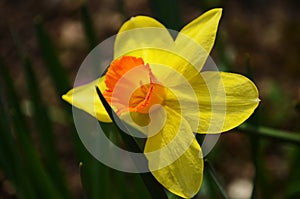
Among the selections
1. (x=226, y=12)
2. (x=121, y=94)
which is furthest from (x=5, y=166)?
(x=226, y=12)

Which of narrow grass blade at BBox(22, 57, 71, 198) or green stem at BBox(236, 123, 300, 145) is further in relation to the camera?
narrow grass blade at BBox(22, 57, 71, 198)

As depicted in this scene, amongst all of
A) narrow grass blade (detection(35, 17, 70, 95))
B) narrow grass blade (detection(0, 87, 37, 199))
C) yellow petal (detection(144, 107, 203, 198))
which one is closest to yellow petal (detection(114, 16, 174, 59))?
yellow petal (detection(144, 107, 203, 198))

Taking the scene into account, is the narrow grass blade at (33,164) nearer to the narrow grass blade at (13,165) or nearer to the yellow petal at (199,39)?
the narrow grass blade at (13,165)

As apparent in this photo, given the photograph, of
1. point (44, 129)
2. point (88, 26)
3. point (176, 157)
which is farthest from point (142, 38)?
point (44, 129)

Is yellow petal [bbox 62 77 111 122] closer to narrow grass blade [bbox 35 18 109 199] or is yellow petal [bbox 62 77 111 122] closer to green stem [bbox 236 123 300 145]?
narrow grass blade [bbox 35 18 109 199]

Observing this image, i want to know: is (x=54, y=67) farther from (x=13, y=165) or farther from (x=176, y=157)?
(x=176, y=157)

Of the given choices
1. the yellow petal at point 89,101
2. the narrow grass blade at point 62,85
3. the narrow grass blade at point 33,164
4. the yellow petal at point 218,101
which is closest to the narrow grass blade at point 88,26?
the narrow grass blade at point 62,85
